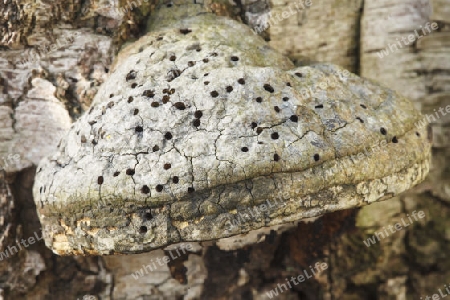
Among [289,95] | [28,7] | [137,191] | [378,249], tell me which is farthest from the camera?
[378,249]

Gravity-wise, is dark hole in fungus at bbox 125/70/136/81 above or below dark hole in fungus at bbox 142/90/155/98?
above

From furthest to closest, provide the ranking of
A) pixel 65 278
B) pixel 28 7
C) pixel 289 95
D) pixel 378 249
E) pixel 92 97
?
pixel 378 249 → pixel 65 278 → pixel 92 97 → pixel 28 7 → pixel 289 95

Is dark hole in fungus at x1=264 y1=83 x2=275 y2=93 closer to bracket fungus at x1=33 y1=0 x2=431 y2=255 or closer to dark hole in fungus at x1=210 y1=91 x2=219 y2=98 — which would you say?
bracket fungus at x1=33 y1=0 x2=431 y2=255

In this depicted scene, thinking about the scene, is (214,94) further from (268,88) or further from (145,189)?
(145,189)

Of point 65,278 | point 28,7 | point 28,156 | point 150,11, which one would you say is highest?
point 28,7

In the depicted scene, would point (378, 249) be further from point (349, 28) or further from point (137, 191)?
point (137, 191)

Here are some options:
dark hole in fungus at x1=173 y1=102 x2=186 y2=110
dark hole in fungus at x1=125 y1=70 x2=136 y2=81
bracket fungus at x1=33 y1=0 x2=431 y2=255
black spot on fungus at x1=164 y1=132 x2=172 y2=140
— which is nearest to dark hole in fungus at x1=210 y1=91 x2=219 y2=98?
bracket fungus at x1=33 y1=0 x2=431 y2=255

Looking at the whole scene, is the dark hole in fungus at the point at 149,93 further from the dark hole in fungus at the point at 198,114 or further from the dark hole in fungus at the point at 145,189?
the dark hole in fungus at the point at 145,189

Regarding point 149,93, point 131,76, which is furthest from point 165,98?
point 131,76

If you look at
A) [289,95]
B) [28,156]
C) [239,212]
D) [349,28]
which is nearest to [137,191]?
[239,212]
